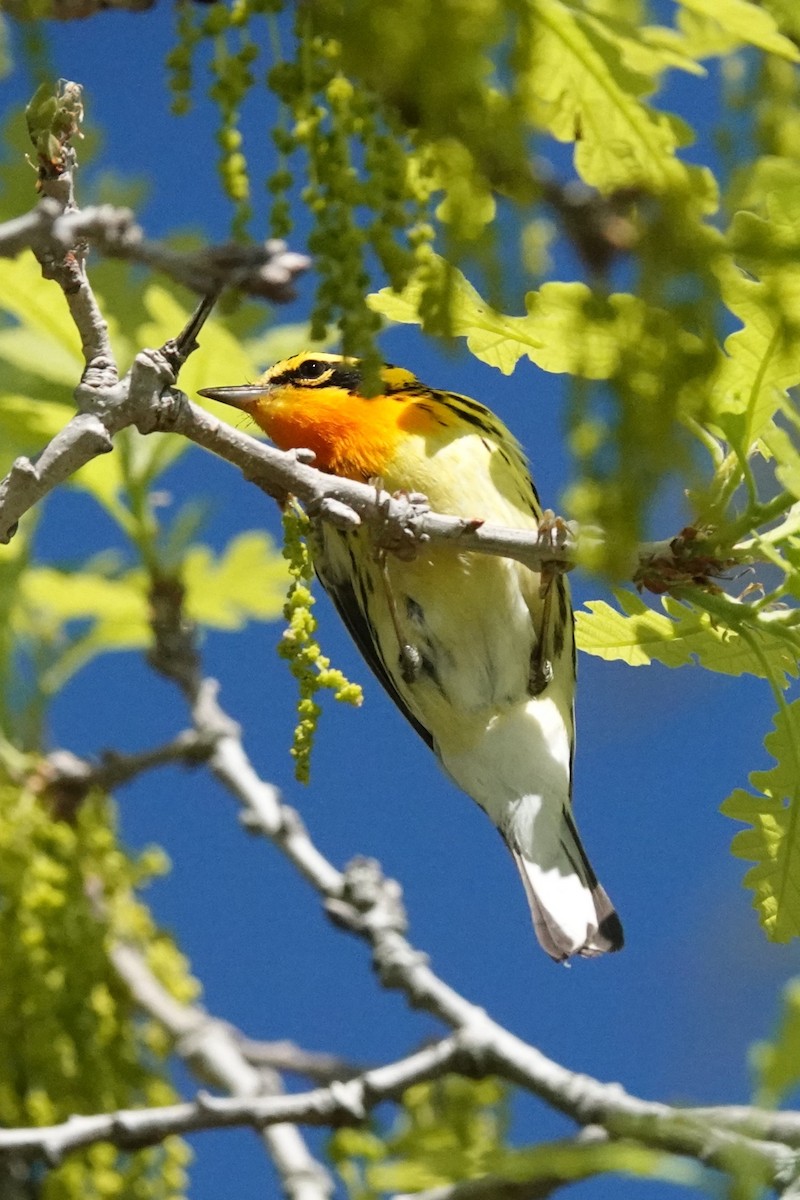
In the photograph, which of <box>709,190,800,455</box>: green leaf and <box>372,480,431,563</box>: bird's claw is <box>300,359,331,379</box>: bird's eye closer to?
<box>372,480,431,563</box>: bird's claw

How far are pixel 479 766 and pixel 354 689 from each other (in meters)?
1.87

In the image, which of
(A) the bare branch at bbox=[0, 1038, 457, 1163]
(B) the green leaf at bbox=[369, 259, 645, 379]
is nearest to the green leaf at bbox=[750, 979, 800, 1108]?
(B) the green leaf at bbox=[369, 259, 645, 379]

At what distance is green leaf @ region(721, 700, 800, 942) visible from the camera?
2004mm

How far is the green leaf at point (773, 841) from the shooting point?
200 cm

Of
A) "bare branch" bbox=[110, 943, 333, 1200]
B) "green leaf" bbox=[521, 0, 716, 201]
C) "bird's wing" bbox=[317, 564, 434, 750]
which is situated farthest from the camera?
"bird's wing" bbox=[317, 564, 434, 750]

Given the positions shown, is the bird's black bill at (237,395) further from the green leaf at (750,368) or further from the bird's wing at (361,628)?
the green leaf at (750,368)

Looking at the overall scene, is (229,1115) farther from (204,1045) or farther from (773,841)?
(773,841)

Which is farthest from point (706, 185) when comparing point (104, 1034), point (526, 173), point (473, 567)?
point (104, 1034)

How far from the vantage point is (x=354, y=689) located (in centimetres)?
168

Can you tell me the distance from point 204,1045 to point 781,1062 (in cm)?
261

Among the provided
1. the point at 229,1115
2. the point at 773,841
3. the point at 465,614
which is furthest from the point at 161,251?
the point at 465,614

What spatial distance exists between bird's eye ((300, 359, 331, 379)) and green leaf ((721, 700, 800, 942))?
5.70 feet

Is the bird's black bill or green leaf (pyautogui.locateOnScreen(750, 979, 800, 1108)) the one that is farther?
the bird's black bill

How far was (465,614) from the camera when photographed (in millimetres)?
3236
